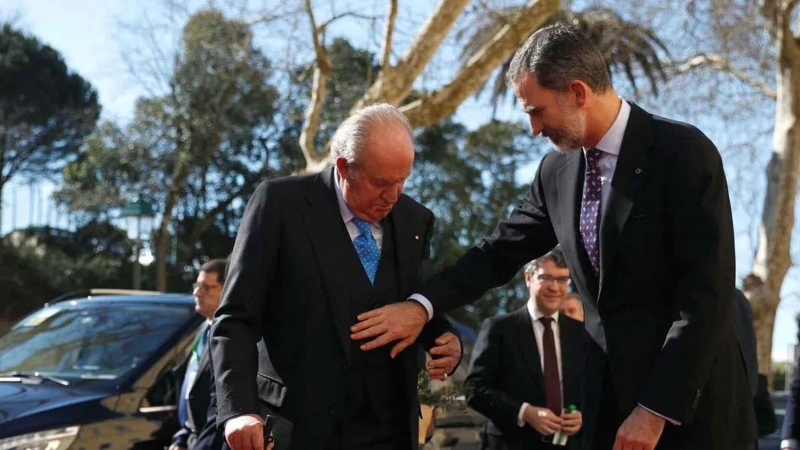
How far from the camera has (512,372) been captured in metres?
6.79

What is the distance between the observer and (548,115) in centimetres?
369

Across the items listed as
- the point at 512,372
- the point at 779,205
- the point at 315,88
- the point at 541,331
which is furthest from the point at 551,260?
the point at 779,205

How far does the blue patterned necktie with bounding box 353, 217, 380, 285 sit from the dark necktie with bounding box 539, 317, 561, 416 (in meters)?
3.07

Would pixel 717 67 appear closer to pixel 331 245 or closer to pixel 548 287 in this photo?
pixel 548 287

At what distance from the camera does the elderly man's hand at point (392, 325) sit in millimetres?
3766

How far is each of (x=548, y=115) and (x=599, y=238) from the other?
0.43 m

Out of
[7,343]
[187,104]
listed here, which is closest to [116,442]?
[7,343]

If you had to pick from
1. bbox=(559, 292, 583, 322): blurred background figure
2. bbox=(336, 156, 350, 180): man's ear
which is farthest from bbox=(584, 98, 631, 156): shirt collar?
bbox=(559, 292, 583, 322): blurred background figure

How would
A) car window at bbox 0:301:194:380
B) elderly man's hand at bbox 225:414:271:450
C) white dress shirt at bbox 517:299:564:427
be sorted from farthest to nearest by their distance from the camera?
car window at bbox 0:301:194:380 < white dress shirt at bbox 517:299:564:427 < elderly man's hand at bbox 225:414:271:450

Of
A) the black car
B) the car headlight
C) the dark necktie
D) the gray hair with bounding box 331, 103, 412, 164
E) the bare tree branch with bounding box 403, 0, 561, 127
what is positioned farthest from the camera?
the bare tree branch with bounding box 403, 0, 561, 127

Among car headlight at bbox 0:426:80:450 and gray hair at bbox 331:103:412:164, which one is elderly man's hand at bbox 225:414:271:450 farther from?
car headlight at bbox 0:426:80:450

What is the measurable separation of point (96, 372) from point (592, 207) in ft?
14.3

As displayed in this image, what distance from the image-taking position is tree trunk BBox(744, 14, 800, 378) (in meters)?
19.0

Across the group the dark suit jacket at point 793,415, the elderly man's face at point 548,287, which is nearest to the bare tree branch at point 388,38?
the elderly man's face at point 548,287
